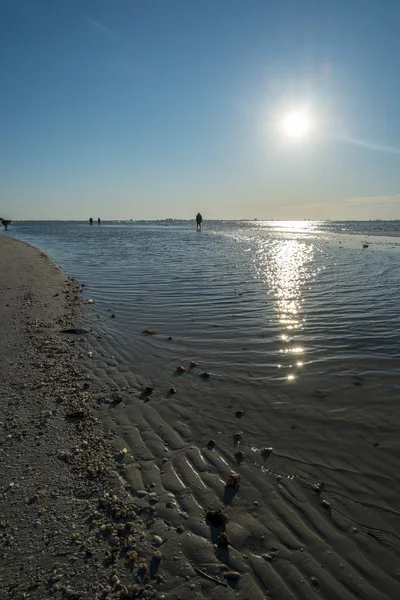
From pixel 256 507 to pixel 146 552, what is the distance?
1.23m

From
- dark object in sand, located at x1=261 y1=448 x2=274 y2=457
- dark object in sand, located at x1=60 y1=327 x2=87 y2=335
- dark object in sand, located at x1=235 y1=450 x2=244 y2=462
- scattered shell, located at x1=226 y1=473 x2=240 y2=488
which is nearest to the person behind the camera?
scattered shell, located at x1=226 y1=473 x2=240 y2=488

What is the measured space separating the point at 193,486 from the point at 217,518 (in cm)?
56

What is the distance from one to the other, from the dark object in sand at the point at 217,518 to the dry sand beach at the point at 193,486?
0.6 inches

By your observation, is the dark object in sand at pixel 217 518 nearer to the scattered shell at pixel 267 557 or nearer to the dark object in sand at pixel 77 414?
the scattered shell at pixel 267 557

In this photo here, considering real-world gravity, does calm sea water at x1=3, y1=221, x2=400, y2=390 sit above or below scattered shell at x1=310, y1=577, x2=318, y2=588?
above

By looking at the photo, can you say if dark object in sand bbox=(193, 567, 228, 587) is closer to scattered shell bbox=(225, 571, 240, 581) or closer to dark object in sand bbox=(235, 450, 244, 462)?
scattered shell bbox=(225, 571, 240, 581)

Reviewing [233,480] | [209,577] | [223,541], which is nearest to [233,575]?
[209,577]

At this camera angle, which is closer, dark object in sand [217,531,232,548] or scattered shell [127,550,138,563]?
scattered shell [127,550,138,563]

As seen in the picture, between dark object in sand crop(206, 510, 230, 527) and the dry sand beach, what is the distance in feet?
0.05

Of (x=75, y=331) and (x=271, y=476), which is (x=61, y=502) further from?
(x=75, y=331)

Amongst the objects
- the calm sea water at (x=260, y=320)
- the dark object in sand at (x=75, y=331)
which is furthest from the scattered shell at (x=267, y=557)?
the dark object in sand at (x=75, y=331)

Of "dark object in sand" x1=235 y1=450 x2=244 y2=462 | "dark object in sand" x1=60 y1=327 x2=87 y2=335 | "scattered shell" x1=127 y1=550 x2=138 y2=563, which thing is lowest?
"scattered shell" x1=127 y1=550 x2=138 y2=563

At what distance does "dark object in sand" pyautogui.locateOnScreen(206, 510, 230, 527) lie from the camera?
3544mm

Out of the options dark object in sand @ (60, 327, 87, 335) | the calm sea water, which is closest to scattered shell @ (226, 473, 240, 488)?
the calm sea water
